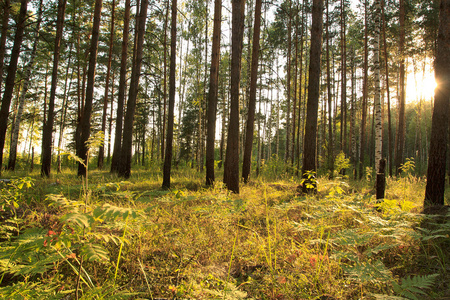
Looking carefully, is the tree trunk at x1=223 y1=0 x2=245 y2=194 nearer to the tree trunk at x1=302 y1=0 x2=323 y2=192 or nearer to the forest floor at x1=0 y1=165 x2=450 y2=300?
the tree trunk at x1=302 y1=0 x2=323 y2=192

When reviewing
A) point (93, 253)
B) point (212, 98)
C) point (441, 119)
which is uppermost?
point (212, 98)

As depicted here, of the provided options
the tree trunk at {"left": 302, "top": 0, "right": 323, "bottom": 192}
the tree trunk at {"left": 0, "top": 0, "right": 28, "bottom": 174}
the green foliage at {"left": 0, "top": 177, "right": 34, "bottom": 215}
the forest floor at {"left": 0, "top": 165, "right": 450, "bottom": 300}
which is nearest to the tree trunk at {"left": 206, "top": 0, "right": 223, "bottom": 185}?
the tree trunk at {"left": 302, "top": 0, "right": 323, "bottom": 192}

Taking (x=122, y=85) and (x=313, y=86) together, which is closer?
(x=313, y=86)

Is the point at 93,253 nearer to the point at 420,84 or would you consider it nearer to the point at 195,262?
the point at 195,262

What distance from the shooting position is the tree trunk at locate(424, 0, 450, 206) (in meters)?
4.69

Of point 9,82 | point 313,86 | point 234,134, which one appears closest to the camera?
Answer: point 313,86

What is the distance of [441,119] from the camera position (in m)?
4.73

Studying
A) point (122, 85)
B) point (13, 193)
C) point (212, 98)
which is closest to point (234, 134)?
point (212, 98)

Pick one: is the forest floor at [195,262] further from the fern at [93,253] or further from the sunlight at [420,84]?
the sunlight at [420,84]

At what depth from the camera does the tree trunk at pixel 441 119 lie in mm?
4688

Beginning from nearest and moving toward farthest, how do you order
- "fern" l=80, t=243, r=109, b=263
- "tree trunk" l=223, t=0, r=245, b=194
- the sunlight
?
"fern" l=80, t=243, r=109, b=263 → "tree trunk" l=223, t=0, r=245, b=194 → the sunlight

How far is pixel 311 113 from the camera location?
6.55 m

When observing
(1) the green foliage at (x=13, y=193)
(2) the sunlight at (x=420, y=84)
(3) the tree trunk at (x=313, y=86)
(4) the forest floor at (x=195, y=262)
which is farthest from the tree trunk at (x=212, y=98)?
(2) the sunlight at (x=420, y=84)

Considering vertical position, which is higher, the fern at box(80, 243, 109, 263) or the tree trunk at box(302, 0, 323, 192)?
the tree trunk at box(302, 0, 323, 192)
